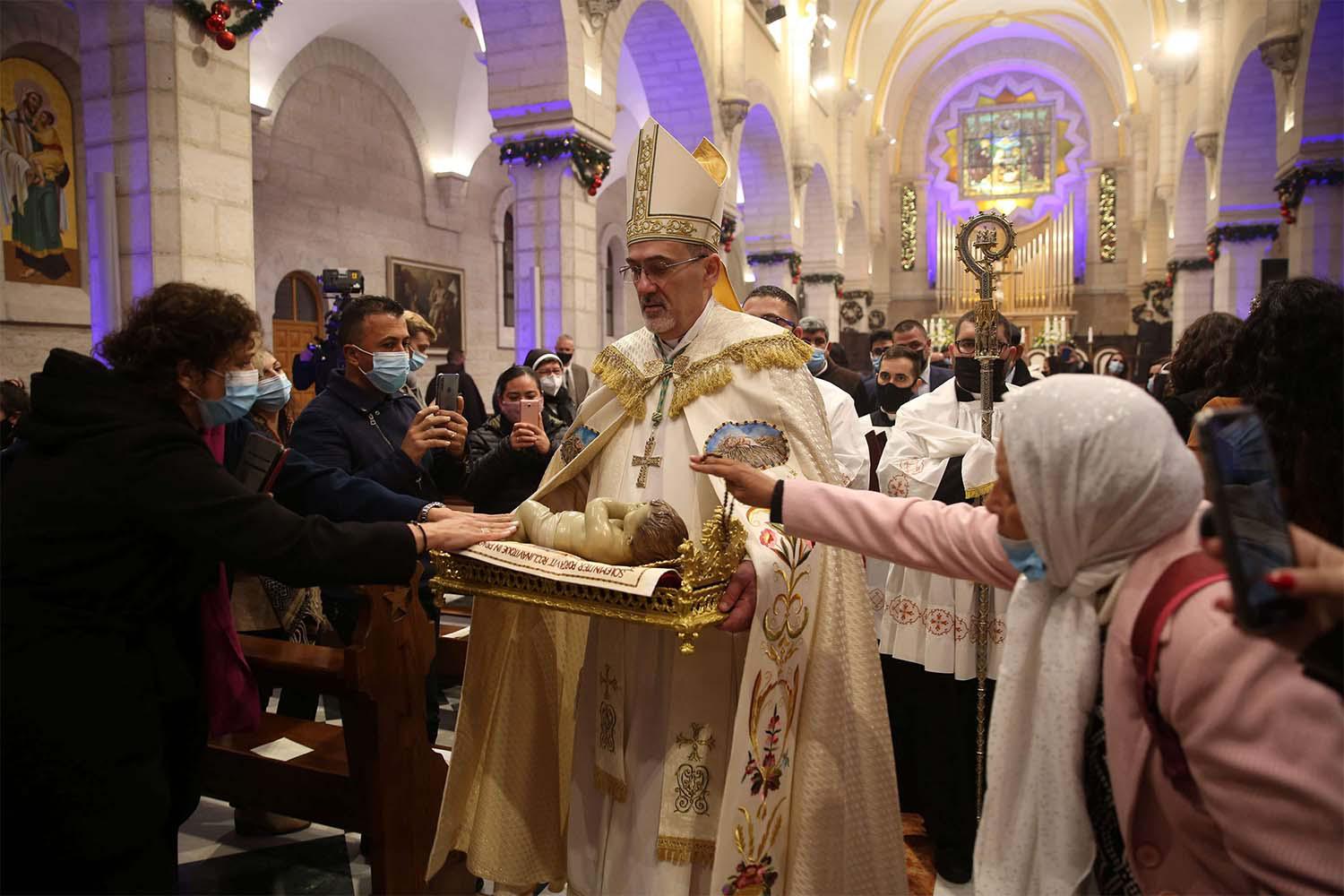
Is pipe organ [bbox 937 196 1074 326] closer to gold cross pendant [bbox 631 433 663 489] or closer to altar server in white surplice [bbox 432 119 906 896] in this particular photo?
altar server in white surplice [bbox 432 119 906 896]

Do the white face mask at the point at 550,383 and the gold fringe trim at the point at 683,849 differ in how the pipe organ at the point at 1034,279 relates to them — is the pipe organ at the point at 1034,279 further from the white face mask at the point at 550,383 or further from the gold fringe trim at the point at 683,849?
the gold fringe trim at the point at 683,849

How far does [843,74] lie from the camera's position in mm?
20422

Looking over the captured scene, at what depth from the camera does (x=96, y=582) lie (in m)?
1.95

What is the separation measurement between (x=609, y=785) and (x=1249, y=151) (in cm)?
1419

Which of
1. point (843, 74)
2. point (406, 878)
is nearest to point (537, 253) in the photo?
point (406, 878)

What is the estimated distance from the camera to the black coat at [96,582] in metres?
1.92

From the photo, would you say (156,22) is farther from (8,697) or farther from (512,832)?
(512,832)

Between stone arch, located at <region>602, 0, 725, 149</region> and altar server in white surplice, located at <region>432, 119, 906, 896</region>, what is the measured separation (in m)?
9.26

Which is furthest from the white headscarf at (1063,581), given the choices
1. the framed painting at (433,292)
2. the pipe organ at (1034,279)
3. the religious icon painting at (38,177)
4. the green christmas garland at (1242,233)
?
the pipe organ at (1034,279)

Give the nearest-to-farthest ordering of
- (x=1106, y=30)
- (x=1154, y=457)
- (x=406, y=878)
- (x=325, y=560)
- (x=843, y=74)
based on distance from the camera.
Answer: (x=1154, y=457) → (x=325, y=560) → (x=406, y=878) → (x=843, y=74) → (x=1106, y=30)

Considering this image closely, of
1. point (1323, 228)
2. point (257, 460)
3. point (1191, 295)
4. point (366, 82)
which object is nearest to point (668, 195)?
point (257, 460)

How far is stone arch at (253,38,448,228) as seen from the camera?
35.5 feet

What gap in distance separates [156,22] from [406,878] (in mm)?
4361

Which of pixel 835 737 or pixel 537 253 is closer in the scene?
pixel 835 737
